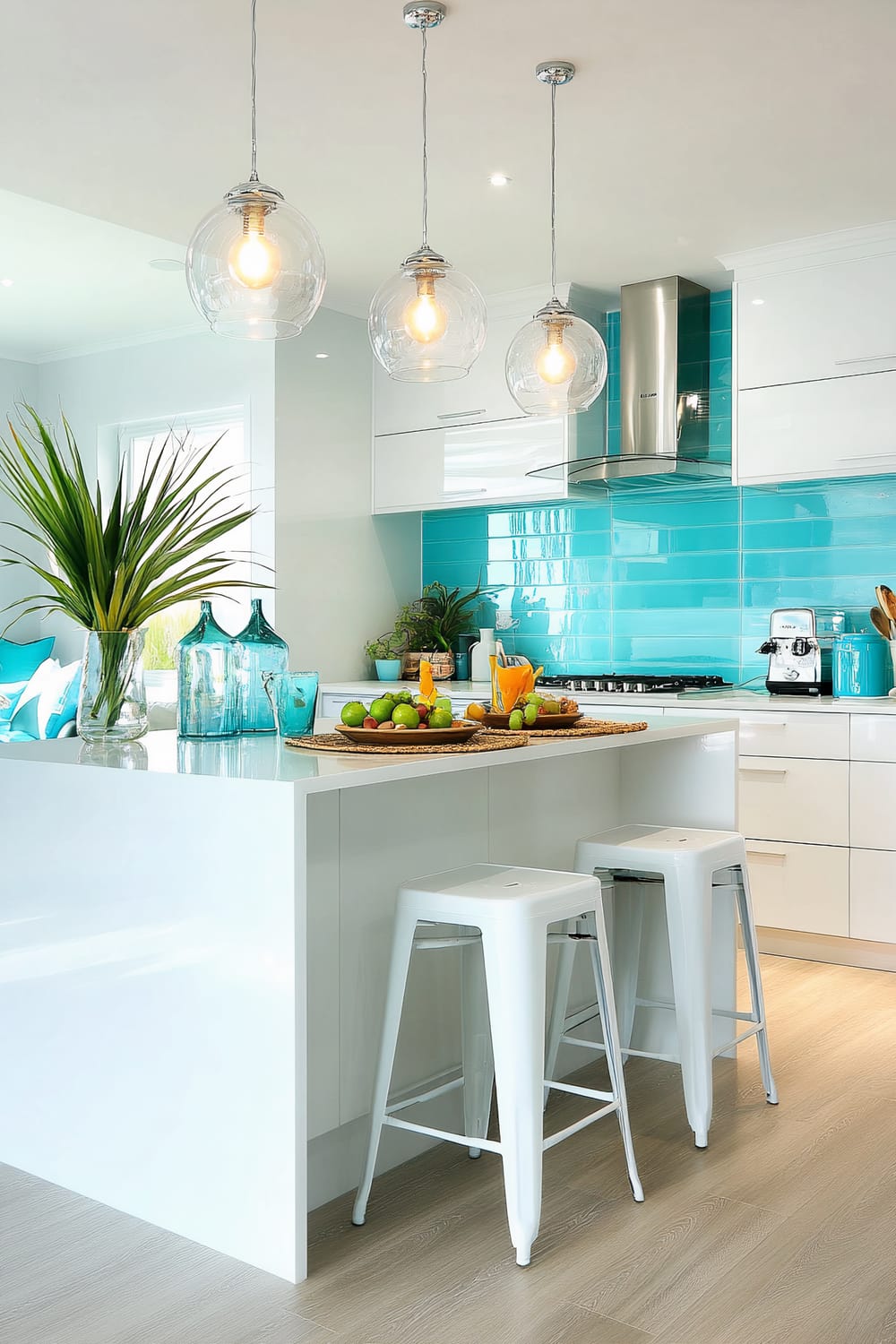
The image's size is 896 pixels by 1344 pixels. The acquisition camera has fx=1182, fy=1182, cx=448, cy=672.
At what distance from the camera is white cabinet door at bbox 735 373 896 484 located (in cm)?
403

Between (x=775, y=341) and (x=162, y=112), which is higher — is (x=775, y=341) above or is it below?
below

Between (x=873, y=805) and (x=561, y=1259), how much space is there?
2.18 m

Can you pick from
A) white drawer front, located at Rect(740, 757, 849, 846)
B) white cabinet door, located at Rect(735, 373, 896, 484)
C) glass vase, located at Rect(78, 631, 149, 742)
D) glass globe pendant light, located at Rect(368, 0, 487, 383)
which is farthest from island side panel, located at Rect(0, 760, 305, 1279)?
white cabinet door, located at Rect(735, 373, 896, 484)

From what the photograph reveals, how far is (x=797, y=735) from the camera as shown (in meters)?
3.92

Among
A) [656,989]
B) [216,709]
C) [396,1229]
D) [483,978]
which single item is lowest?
[396,1229]

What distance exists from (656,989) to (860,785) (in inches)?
47.7

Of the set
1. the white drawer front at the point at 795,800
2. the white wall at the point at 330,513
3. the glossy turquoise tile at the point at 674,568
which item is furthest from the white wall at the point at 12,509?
the white drawer front at the point at 795,800

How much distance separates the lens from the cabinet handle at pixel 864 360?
402cm

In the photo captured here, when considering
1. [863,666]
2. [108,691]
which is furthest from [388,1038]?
[863,666]

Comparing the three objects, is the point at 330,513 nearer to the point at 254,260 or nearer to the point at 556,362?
the point at 556,362

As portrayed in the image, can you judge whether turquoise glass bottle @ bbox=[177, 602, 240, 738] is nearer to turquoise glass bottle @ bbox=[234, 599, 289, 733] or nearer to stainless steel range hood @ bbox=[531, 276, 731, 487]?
turquoise glass bottle @ bbox=[234, 599, 289, 733]

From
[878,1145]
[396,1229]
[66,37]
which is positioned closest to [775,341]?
[66,37]

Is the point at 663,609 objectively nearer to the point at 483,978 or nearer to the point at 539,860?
the point at 539,860

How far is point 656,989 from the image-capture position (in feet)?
9.80
